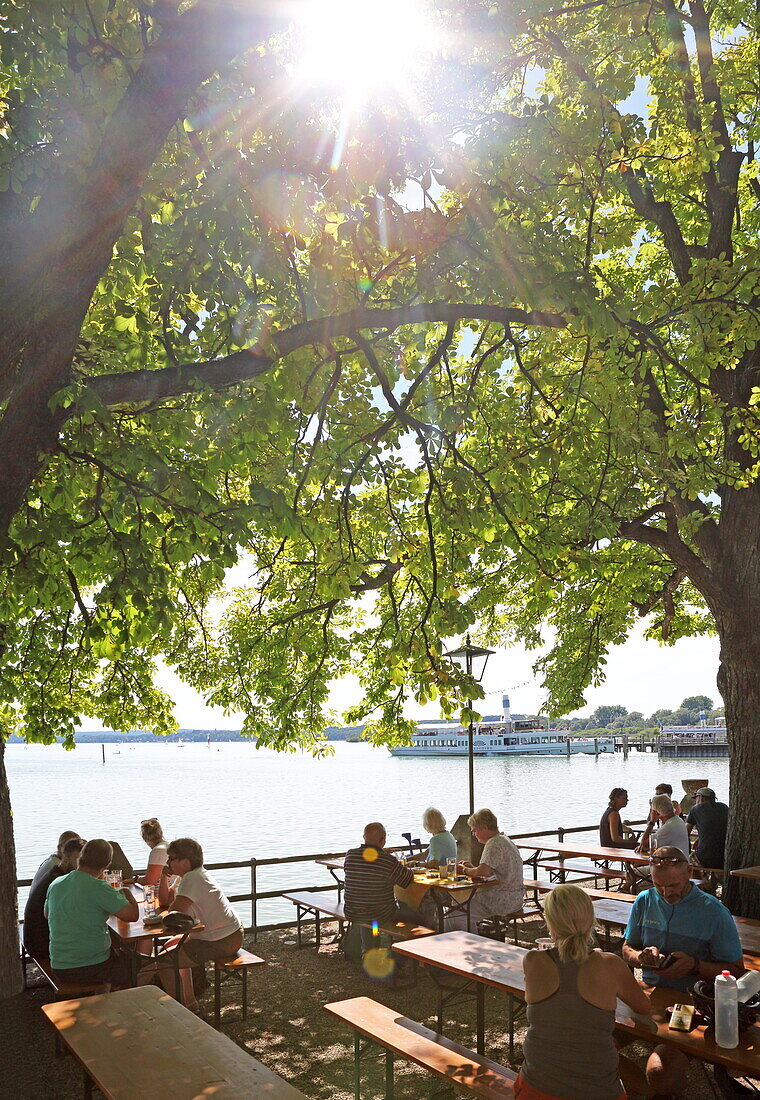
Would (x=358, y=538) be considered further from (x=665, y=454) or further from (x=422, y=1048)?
(x=422, y=1048)

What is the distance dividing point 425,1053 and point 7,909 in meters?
4.85

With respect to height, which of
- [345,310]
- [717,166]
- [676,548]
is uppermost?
[717,166]

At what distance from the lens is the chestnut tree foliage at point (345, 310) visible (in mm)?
3727

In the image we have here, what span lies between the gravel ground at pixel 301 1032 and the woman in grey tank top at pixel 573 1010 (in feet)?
6.06

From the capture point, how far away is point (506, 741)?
349ft

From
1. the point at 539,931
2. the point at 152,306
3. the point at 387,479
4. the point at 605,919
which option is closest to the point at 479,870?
the point at 605,919

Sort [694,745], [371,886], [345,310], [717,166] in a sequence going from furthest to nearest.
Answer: [694,745], [717,166], [371,886], [345,310]

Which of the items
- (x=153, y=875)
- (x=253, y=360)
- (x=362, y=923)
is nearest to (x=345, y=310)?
(x=253, y=360)

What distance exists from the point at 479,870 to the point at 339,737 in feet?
623

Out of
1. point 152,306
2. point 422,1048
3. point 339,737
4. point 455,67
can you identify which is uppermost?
point 455,67

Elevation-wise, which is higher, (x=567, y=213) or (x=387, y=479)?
(x=567, y=213)

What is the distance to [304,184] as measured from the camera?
5.43 metres

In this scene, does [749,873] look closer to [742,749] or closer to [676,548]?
[742,749]

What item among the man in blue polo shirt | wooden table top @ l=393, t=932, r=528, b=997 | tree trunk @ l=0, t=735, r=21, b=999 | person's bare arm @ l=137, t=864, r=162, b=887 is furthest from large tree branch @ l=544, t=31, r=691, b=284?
tree trunk @ l=0, t=735, r=21, b=999
